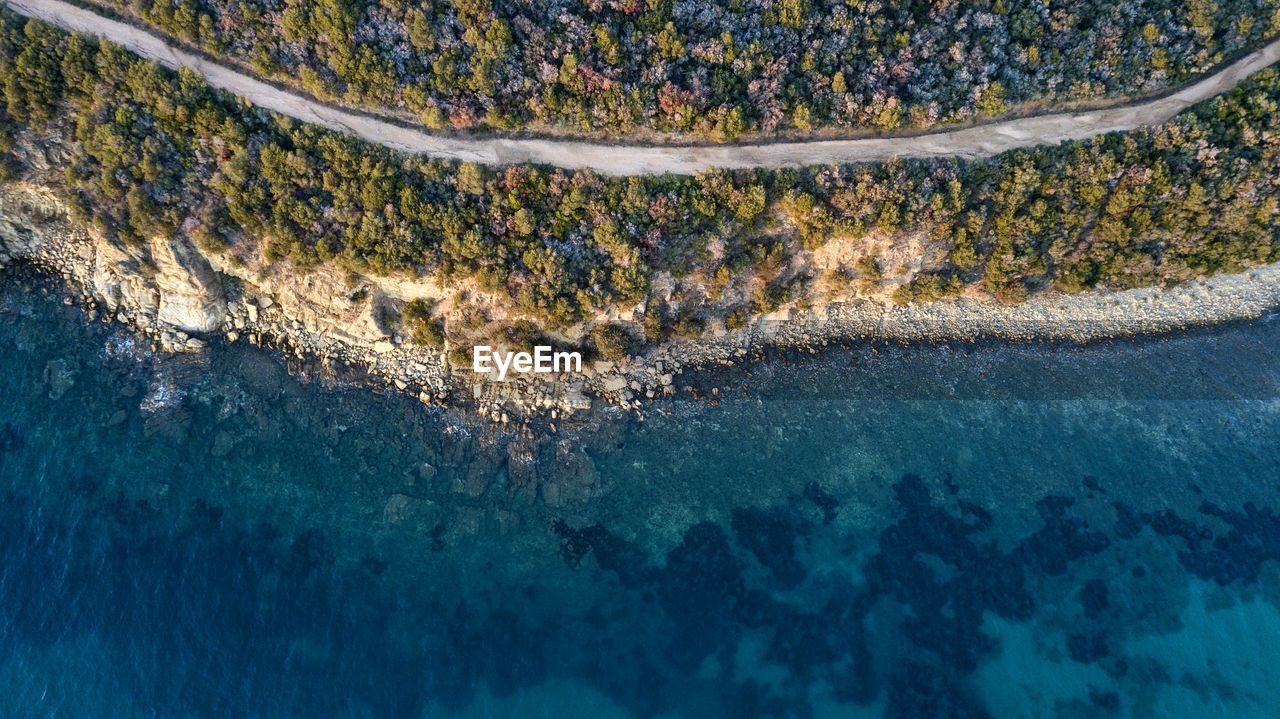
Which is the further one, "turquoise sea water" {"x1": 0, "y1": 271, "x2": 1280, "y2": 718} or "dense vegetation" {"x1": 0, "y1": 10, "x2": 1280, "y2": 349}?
"dense vegetation" {"x1": 0, "y1": 10, "x2": 1280, "y2": 349}

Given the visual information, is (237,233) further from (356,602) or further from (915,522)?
(915,522)

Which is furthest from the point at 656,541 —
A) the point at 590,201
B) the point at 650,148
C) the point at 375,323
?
the point at 650,148

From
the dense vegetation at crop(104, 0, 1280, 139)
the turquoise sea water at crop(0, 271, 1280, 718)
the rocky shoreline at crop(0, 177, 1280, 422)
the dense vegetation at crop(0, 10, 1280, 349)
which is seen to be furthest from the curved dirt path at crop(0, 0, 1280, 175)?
the turquoise sea water at crop(0, 271, 1280, 718)

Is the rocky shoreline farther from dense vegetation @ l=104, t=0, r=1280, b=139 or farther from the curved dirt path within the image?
dense vegetation @ l=104, t=0, r=1280, b=139

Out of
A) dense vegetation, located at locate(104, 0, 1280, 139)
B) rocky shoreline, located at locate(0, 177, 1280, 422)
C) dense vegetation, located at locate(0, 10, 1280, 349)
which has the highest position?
dense vegetation, located at locate(104, 0, 1280, 139)

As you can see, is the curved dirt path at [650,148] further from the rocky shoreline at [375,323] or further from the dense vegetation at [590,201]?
the rocky shoreline at [375,323]

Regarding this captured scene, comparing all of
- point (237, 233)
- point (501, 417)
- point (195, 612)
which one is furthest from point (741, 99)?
point (195, 612)

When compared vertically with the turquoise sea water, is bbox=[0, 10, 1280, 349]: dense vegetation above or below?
above
